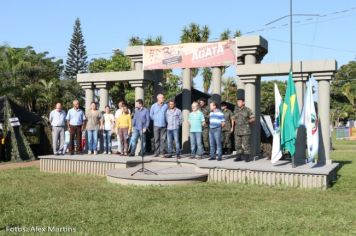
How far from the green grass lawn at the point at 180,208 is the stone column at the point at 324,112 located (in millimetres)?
978

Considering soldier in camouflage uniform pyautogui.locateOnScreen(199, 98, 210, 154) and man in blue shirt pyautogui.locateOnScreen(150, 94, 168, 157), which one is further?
soldier in camouflage uniform pyautogui.locateOnScreen(199, 98, 210, 154)

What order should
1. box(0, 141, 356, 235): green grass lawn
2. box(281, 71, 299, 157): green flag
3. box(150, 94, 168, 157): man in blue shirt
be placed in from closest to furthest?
1. box(0, 141, 356, 235): green grass lawn
2. box(281, 71, 299, 157): green flag
3. box(150, 94, 168, 157): man in blue shirt

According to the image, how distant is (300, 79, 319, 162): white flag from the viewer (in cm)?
1048

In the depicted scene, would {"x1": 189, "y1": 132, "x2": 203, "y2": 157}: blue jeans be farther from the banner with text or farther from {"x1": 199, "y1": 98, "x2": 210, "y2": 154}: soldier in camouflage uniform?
the banner with text

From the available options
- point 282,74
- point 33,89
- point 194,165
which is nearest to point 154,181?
point 194,165

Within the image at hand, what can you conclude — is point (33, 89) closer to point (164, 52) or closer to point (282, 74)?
point (164, 52)

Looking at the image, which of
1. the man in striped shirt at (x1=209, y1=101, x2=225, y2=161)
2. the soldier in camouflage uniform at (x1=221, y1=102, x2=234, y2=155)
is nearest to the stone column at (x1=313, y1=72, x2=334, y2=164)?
the soldier in camouflage uniform at (x1=221, y1=102, x2=234, y2=155)

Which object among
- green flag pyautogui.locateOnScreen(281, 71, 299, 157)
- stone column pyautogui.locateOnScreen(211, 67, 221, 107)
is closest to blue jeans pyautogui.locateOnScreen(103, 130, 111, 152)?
stone column pyautogui.locateOnScreen(211, 67, 221, 107)

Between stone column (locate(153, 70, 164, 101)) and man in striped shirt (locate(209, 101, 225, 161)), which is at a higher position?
stone column (locate(153, 70, 164, 101))

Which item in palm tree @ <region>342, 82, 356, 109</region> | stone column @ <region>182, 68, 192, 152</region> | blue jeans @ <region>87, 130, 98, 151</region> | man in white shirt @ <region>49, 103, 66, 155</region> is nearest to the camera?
man in white shirt @ <region>49, 103, 66, 155</region>

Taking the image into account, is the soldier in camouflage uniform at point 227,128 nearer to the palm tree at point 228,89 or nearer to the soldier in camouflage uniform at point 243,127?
the soldier in camouflage uniform at point 243,127

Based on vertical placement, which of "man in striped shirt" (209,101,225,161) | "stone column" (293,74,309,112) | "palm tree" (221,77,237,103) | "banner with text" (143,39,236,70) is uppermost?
"palm tree" (221,77,237,103)

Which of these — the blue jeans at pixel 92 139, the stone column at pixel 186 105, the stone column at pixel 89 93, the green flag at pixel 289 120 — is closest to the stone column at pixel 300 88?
the green flag at pixel 289 120

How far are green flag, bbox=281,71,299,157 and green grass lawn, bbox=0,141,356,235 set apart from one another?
1.25m
